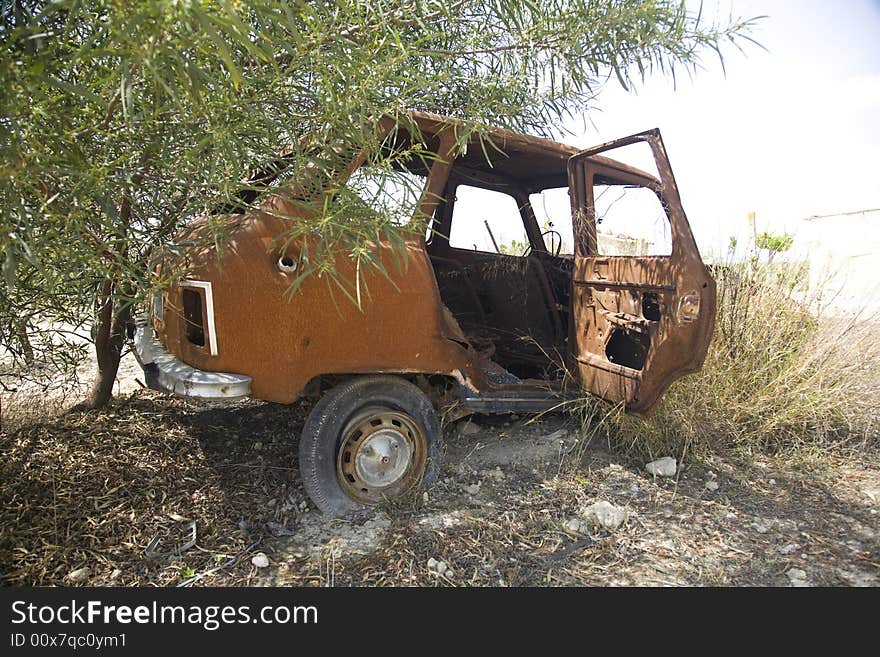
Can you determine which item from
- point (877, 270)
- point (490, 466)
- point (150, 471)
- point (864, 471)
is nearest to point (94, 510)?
point (150, 471)

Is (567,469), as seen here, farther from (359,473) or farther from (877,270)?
(877,270)

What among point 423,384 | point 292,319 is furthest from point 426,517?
point 292,319

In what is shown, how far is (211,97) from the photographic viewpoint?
6.14 feet

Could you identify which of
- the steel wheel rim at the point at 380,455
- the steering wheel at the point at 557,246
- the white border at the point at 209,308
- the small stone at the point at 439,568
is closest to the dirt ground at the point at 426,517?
the small stone at the point at 439,568

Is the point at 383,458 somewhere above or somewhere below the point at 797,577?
above

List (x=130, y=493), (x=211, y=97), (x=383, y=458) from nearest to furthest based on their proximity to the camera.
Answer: (x=211, y=97), (x=130, y=493), (x=383, y=458)

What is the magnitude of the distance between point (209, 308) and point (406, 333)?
0.93 m

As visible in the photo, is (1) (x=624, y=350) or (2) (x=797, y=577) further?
(1) (x=624, y=350)

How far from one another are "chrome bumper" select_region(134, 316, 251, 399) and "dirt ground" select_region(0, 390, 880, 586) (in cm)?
69

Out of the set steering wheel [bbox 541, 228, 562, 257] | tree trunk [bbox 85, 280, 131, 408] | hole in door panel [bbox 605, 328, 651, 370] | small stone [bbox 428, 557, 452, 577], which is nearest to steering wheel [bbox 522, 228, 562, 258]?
steering wheel [bbox 541, 228, 562, 257]

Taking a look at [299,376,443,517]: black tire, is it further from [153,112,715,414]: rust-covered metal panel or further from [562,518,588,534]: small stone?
[562,518,588,534]: small stone

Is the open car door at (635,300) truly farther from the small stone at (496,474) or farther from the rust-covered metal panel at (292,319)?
the rust-covered metal panel at (292,319)

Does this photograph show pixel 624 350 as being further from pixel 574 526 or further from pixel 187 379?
pixel 187 379

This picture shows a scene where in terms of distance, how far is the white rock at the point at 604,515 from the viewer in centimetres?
272
